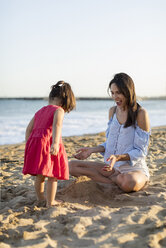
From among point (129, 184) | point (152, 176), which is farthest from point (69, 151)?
point (129, 184)

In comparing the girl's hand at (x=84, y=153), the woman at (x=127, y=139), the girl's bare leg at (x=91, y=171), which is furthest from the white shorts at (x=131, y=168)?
the girl's hand at (x=84, y=153)

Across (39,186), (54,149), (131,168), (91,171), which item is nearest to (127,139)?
(131,168)

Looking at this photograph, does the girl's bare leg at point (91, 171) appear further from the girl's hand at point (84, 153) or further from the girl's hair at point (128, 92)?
the girl's hair at point (128, 92)

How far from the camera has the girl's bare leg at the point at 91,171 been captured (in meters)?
3.69

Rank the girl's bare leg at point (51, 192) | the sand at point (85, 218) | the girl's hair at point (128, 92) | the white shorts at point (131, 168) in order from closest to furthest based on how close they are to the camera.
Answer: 1. the sand at point (85, 218)
2. the girl's bare leg at point (51, 192)
3. the girl's hair at point (128, 92)
4. the white shorts at point (131, 168)

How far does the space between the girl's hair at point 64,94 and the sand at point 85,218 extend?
1.04 metres

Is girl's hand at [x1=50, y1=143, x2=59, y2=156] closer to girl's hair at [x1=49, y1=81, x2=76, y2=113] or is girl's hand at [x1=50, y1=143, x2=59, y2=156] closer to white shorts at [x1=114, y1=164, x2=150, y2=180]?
girl's hair at [x1=49, y1=81, x2=76, y2=113]

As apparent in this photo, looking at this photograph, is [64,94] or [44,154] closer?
[44,154]

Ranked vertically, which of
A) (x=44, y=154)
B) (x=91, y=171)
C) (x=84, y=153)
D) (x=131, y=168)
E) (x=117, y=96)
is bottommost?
(x=91, y=171)

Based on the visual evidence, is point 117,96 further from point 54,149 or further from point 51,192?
point 51,192

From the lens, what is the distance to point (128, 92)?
3287 mm

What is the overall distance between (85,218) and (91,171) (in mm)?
1322

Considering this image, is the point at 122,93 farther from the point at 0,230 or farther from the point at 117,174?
the point at 0,230

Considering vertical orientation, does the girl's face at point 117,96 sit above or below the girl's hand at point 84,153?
above
